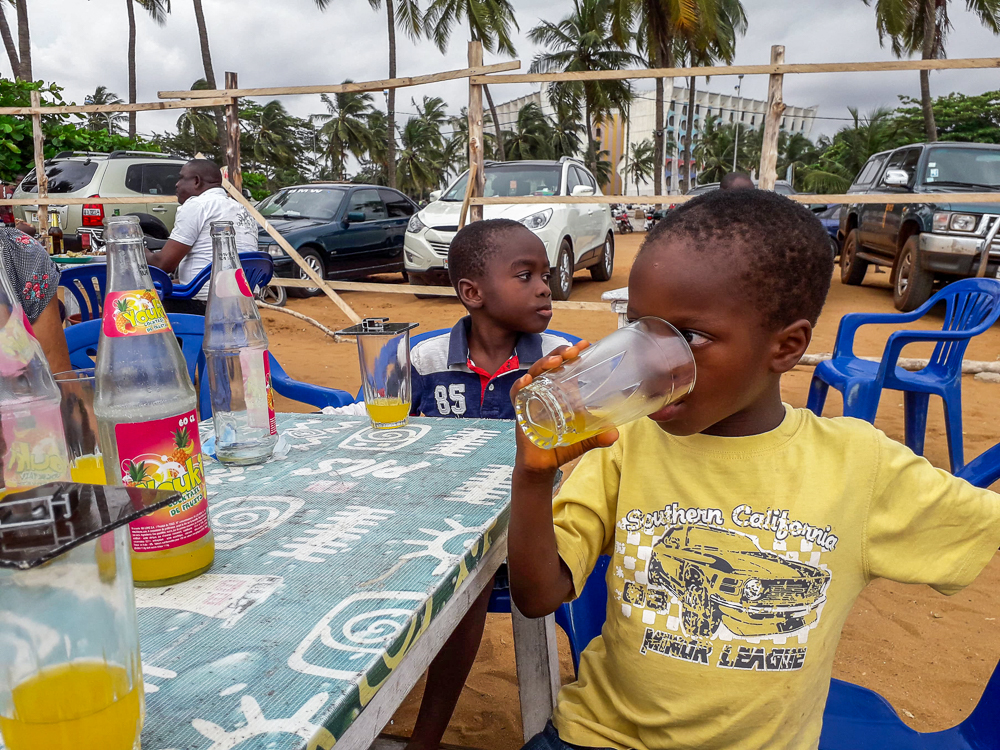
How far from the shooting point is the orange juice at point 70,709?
21.1 inches

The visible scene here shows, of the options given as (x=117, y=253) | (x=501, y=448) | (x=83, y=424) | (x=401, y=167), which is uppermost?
(x=401, y=167)

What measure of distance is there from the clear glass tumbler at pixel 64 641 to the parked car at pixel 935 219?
7559 mm

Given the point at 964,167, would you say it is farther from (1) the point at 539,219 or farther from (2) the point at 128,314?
(2) the point at 128,314

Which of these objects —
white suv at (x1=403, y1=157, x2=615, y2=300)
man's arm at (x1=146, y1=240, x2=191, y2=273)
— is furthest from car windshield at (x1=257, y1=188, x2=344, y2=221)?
man's arm at (x1=146, y1=240, x2=191, y2=273)

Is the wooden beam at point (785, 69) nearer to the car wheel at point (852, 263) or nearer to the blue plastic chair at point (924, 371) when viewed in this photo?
the blue plastic chair at point (924, 371)

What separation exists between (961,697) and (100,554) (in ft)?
8.62

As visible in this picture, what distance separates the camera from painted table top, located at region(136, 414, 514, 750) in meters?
0.69

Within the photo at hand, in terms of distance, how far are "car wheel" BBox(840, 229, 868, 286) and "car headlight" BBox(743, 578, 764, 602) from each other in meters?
10.8

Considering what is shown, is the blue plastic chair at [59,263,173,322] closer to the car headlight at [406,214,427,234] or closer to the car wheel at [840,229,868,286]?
the car headlight at [406,214,427,234]

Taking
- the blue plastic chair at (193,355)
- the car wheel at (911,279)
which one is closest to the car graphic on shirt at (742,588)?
the blue plastic chair at (193,355)

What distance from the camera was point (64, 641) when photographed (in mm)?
535

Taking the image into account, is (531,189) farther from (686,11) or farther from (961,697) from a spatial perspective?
(686,11)

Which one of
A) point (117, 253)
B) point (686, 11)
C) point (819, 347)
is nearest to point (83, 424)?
point (117, 253)

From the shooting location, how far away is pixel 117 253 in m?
0.99
